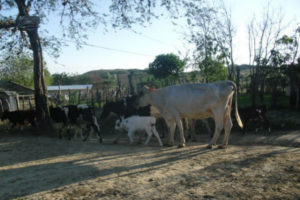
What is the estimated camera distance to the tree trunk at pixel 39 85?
10.5 meters

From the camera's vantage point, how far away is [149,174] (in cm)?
512

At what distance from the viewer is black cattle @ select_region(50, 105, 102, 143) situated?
34.7 ft

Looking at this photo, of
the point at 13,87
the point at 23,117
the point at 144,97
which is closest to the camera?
the point at 144,97

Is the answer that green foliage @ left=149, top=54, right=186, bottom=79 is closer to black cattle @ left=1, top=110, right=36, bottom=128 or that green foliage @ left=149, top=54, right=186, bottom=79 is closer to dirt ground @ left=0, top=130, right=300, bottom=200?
black cattle @ left=1, top=110, right=36, bottom=128

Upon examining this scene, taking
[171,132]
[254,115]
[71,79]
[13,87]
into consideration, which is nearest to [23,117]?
[171,132]

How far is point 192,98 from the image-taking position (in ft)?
27.5

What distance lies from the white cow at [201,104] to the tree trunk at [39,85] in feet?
17.1

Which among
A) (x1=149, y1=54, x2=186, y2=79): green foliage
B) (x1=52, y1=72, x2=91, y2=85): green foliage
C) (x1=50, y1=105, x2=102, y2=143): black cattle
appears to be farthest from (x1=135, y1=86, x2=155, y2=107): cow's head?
(x1=52, y1=72, x2=91, y2=85): green foliage

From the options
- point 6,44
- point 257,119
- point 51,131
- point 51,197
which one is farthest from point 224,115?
point 6,44

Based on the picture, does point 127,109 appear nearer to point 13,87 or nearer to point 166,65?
point 13,87

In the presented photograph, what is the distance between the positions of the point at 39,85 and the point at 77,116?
6.62ft

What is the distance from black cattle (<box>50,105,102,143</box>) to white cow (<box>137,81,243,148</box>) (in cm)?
320

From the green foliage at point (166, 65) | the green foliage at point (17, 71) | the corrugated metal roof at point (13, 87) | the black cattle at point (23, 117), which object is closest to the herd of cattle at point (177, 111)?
the black cattle at point (23, 117)

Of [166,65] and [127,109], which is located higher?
[166,65]
